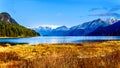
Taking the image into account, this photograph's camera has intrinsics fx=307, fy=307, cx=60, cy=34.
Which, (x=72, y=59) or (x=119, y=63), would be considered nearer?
(x=119, y=63)

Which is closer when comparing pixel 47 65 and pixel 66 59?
pixel 47 65

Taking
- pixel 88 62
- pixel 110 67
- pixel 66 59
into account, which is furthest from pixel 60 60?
pixel 110 67

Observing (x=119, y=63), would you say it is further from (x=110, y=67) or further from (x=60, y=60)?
(x=60, y=60)

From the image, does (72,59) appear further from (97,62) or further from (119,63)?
(119,63)

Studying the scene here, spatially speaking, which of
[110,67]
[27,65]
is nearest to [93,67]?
[110,67]

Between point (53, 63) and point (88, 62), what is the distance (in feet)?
5.49

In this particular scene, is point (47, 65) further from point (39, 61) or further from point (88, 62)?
point (88, 62)

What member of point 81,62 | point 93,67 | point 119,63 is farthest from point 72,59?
point 119,63

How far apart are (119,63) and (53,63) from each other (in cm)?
270

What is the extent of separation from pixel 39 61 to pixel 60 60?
88 centimetres

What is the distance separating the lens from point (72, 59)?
13391mm

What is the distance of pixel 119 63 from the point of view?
41.2 feet

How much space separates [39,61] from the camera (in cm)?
1287

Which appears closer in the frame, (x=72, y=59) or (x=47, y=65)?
(x=47, y=65)
